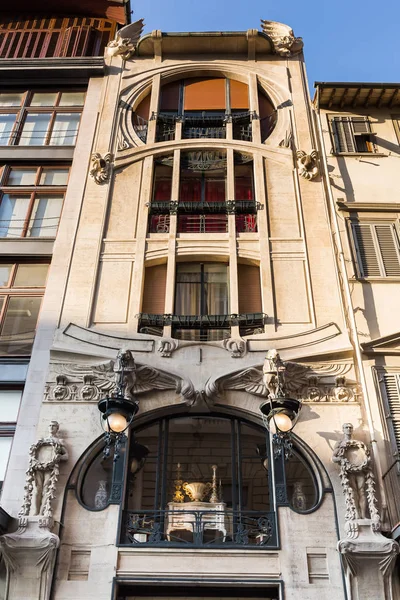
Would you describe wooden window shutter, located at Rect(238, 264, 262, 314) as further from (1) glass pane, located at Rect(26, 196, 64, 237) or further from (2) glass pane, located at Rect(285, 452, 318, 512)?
(1) glass pane, located at Rect(26, 196, 64, 237)

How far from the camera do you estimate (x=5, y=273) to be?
1823cm

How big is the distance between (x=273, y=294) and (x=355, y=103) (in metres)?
9.90

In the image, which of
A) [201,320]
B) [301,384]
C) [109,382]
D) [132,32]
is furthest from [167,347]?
[132,32]

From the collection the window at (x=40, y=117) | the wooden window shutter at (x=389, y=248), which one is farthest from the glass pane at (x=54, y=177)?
the wooden window shutter at (x=389, y=248)

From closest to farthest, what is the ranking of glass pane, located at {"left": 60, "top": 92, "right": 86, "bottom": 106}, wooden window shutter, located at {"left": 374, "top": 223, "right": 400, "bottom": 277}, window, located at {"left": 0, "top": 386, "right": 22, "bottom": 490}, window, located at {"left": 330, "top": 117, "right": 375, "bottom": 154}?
1. window, located at {"left": 0, "top": 386, "right": 22, "bottom": 490}
2. wooden window shutter, located at {"left": 374, "top": 223, "right": 400, "bottom": 277}
3. window, located at {"left": 330, "top": 117, "right": 375, "bottom": 154}
4. glass pane, located at {"left": 60, "top": 92, "right": 86, "bottom": 106}

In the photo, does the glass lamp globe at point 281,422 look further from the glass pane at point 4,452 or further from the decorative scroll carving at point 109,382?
the glass pane at point 4,452

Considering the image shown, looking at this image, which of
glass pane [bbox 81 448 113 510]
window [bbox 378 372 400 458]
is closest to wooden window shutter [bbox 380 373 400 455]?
window [bbox 378 372 400 458]

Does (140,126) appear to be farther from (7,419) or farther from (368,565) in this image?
(368,565)

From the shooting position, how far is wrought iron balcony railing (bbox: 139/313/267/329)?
16203mm

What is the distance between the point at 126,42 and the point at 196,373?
53.8 feet

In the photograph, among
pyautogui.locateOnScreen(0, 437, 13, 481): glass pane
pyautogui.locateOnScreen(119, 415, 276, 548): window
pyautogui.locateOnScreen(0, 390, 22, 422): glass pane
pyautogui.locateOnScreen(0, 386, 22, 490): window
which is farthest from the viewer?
pyautogui.locateOnScreen(0, 390, 22, 422): glass pane

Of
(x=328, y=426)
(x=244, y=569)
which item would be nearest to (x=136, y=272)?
(x=328, y=426)

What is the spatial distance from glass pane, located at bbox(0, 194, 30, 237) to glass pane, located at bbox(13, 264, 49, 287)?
1434mm

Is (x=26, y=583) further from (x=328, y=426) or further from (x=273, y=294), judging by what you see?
(x=273, y=294)
